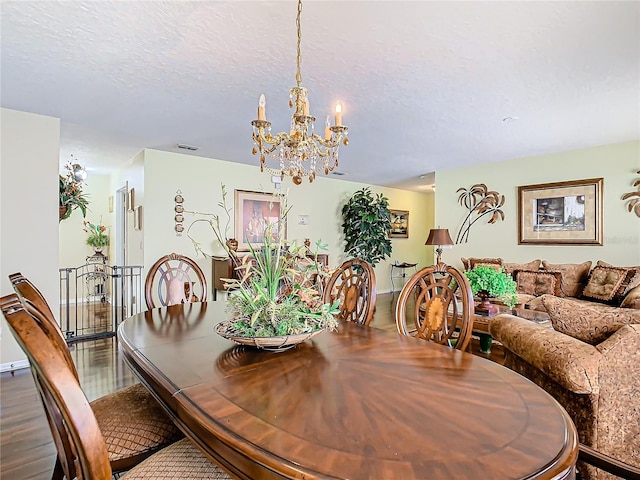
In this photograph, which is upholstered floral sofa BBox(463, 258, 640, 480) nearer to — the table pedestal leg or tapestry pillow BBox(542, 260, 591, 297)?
the table pedestal leg

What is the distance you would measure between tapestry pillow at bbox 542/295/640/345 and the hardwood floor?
6.98 ft

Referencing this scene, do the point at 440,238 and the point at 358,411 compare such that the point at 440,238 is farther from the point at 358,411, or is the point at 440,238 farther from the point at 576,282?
the point at 358,411

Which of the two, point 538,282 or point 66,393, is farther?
point 538,282

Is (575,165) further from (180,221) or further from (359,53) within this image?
(180,221)

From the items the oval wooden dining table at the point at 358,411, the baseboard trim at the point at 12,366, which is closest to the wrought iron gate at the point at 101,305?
the baseboard trim at the point at 12,366

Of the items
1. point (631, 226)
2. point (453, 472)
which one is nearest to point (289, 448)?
point (453, 472)

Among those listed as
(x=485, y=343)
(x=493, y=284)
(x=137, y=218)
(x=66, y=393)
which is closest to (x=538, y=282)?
(x=485, y=343)

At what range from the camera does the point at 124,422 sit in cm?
135

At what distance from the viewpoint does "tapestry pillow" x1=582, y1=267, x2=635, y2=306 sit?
159 inches

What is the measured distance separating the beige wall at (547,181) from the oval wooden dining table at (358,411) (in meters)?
4.65

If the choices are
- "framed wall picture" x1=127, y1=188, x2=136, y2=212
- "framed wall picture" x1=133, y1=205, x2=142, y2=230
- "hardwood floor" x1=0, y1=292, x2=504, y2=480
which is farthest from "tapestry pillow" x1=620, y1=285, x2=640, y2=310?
"framed wall picture" x1=127, y1=188, x2=136, y2=212

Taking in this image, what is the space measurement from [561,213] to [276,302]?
5.18 m

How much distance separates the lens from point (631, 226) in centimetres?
449

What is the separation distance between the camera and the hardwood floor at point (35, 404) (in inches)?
74.8
